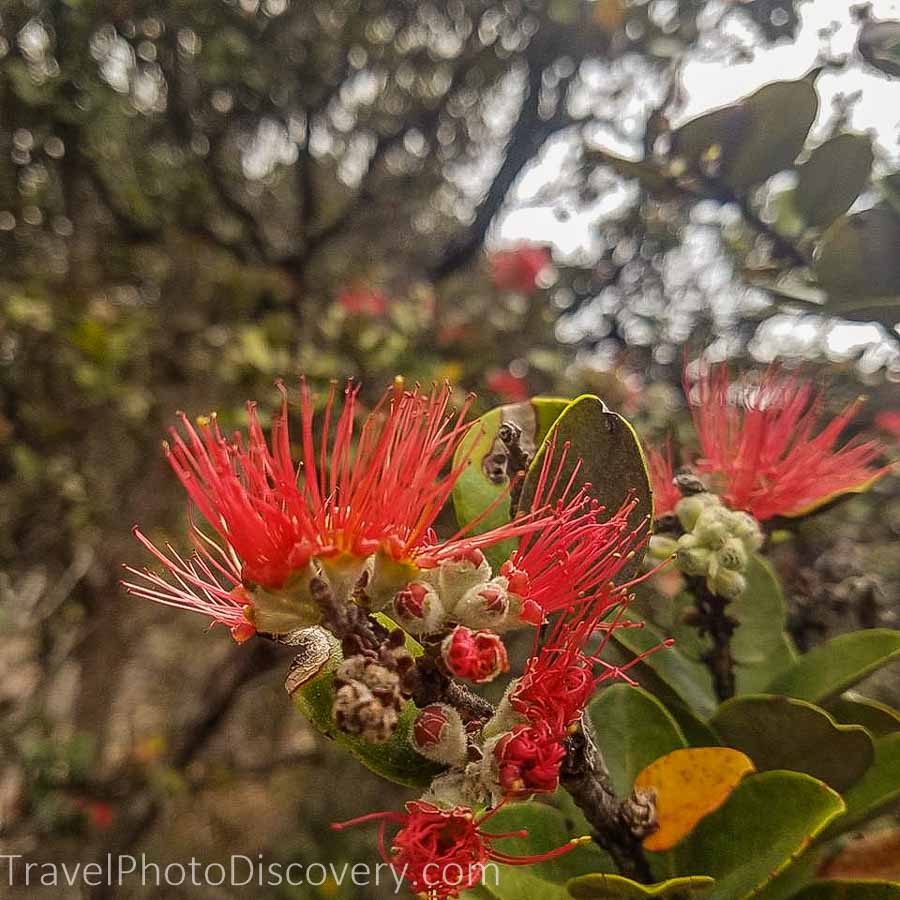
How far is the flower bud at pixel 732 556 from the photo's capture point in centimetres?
69

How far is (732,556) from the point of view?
69cm

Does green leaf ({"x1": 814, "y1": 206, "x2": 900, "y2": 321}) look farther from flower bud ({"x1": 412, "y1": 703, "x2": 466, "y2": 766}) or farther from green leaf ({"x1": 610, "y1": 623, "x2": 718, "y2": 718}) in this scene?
flower bud ({"x1": 412, "y1": 703, "x2": 466, "y2": 766})

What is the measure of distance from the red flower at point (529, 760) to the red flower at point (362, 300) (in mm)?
2069

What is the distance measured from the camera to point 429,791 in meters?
0.54

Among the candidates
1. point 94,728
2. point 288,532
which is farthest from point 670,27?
point 94,728

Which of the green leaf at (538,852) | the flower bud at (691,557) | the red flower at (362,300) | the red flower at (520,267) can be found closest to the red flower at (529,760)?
the green leaf at (538,852)

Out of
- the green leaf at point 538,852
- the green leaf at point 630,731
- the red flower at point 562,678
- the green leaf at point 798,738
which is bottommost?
the green leaf at point 538,852

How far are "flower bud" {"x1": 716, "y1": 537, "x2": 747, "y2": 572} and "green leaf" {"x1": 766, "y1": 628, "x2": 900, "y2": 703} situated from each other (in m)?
0.12

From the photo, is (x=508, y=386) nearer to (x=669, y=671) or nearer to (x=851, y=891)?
(x=669, y=671)

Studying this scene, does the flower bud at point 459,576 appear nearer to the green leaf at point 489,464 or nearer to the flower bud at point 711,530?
the green leaf at point 489,464

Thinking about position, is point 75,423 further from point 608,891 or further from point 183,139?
point 608,891

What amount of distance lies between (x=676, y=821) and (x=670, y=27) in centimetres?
248

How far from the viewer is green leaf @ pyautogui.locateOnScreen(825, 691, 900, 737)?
669mm

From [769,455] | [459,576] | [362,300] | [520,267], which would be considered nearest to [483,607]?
[459,576]
